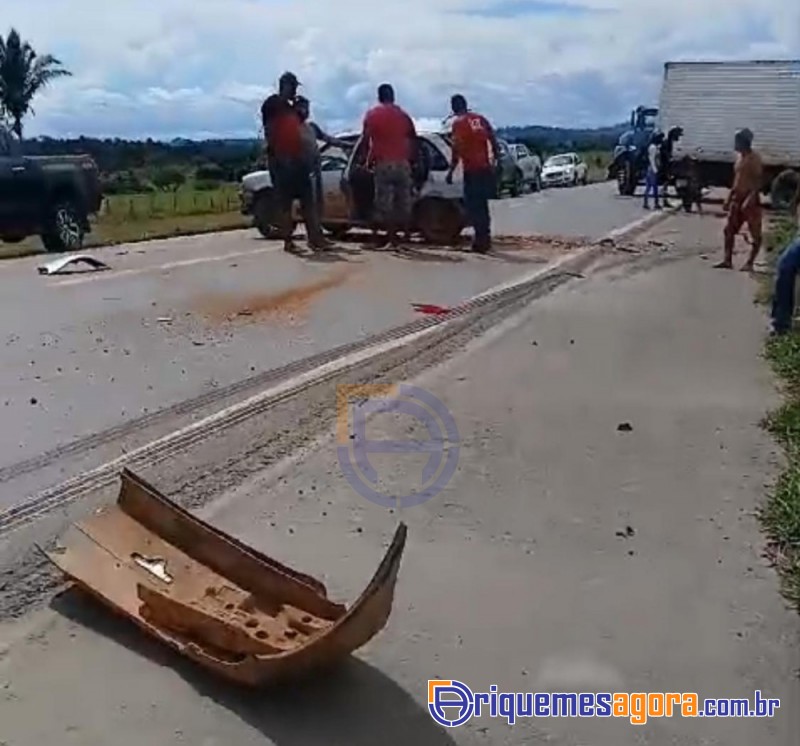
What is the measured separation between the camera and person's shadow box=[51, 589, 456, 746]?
428 centimetres

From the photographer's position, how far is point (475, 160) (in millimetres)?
18188

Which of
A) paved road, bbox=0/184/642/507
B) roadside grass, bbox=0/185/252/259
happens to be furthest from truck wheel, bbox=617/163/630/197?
paved road, bbox=0/184/642/507

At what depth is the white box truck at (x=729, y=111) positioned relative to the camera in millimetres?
31375

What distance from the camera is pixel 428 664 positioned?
4781 mm

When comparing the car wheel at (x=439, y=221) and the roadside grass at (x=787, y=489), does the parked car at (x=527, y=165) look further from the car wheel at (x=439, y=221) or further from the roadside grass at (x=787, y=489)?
the roadside grass at (x=787, y=489)

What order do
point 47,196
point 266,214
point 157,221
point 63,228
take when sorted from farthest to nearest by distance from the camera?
1. point 157,221
2. point 266,214
3. point 63,228
4. point 47,196

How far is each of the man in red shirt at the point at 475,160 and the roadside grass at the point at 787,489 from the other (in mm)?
7898

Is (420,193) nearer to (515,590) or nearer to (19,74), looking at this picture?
(515,590)

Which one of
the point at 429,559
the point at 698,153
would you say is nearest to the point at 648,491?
the point at 429,559

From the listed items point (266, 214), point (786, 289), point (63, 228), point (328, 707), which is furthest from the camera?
point (266, 214)

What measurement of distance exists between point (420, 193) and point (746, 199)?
15.4 ft

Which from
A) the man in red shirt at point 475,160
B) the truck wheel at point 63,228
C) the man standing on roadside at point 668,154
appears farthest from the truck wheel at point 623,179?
the truck wheel at point 63,228
